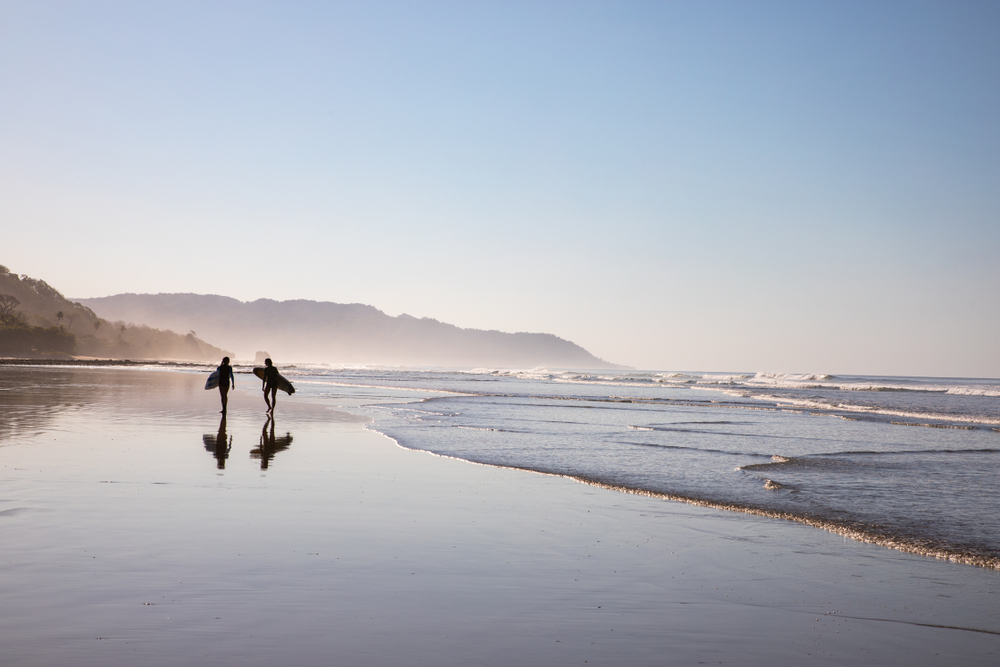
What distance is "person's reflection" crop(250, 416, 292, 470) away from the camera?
507 inches

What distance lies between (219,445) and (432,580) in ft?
33.6

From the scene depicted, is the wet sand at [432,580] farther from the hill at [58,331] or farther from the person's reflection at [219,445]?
the hill at [58,331]

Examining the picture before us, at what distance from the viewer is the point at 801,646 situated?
475 cm

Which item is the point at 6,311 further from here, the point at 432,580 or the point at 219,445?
the point at 432,580

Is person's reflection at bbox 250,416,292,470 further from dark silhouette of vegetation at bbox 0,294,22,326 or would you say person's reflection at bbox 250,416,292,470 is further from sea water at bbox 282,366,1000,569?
dark silhouette of vegetation at bbox 0,294,22,326

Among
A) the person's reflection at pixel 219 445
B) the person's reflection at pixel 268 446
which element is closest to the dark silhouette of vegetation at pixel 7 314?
the person's reflection at pixel 268 446

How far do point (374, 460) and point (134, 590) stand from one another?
25.8 ft

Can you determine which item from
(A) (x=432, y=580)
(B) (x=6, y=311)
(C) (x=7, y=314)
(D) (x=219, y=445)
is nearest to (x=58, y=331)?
(C) (x=7, y=314)

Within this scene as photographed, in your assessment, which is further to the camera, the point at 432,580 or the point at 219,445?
the point at 219,445

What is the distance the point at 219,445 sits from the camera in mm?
14414

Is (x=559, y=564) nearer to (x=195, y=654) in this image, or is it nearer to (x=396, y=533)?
(x=396, y=533)

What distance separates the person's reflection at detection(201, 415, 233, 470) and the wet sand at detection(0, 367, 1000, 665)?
4.90 ft

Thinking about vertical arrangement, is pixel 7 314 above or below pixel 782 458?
above

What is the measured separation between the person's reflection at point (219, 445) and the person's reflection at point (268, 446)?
580 mm
